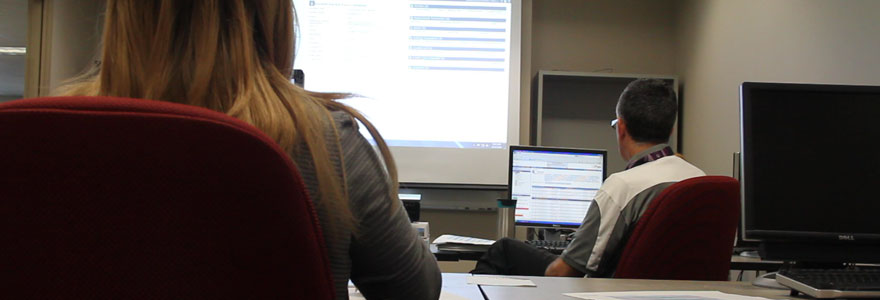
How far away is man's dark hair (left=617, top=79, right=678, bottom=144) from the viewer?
7.58ft

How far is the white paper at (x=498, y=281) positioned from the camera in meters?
1.36

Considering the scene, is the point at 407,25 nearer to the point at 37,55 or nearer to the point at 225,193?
the point at 37,55

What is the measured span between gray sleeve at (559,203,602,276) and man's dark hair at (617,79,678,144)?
46cm

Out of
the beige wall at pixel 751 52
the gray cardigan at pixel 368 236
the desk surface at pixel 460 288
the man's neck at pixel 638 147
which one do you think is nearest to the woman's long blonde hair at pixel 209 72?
the gray cardigan at pixel 368 236

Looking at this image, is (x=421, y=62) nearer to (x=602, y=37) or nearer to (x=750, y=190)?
(x=602, y=37)

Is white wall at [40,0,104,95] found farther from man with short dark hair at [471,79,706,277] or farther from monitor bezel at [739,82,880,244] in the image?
monitor bezel at [739,82,880,244]

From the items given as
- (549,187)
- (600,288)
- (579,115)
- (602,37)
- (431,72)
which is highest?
(602,37)

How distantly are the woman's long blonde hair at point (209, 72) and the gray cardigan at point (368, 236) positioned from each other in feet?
0.04

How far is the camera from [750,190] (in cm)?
151

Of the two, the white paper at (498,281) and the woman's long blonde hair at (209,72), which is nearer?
the woman's long blonde hair at (209,72)

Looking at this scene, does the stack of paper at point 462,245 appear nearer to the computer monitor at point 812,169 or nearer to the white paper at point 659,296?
the computer monitor at point 812,169

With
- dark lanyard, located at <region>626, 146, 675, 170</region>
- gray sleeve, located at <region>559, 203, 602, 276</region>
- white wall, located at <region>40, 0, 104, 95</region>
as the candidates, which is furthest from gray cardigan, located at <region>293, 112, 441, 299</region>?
white wall, located at <region>40, 0, 104, 95</region>

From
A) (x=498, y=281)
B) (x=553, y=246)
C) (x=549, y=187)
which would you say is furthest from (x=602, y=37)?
(x=498, y=281)

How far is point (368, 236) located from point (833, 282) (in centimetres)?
90
